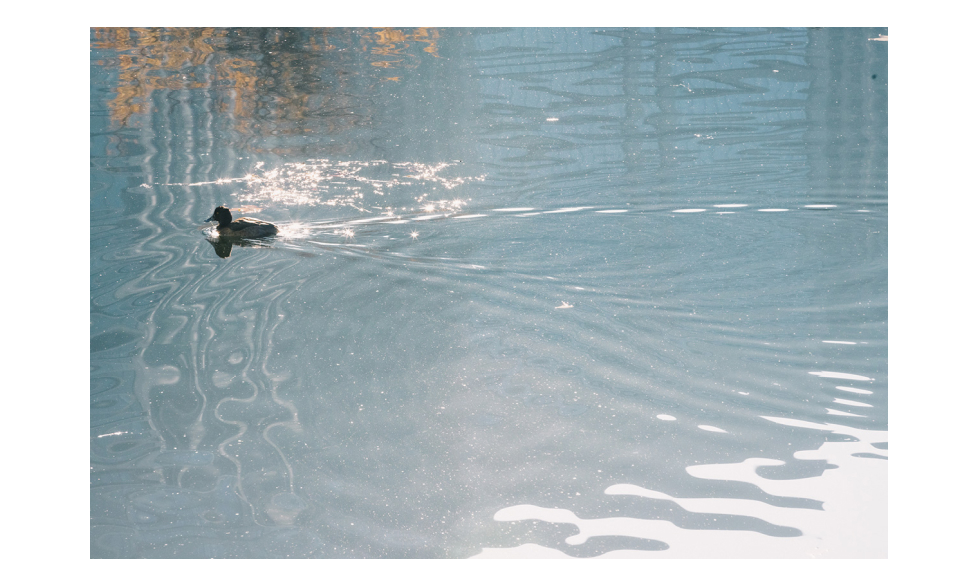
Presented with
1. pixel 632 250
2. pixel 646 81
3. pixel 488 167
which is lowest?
pixel 632 250


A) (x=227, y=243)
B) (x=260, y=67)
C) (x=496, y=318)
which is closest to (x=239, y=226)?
(x=227, y=243)

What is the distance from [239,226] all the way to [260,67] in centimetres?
467

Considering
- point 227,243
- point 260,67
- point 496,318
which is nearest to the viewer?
point 496,318

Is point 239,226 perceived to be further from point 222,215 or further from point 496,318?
point 496,318

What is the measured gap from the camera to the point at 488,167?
21.7 ft

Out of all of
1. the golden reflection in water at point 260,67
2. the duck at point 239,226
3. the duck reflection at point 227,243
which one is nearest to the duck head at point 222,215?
the duck at point 239,226

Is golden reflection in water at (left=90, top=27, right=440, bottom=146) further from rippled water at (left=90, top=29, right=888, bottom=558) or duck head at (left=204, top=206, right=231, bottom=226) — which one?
duck head at (left=204, top=206, right=231, bottom=226)

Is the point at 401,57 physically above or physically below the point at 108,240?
above

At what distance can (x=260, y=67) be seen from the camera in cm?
950

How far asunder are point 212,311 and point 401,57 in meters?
5.66

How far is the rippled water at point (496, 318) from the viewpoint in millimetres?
3236

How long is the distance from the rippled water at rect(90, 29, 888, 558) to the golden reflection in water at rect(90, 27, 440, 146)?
11cm

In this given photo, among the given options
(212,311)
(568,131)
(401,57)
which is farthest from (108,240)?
(401,57)

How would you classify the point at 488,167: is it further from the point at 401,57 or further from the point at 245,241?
the point at 401,57
